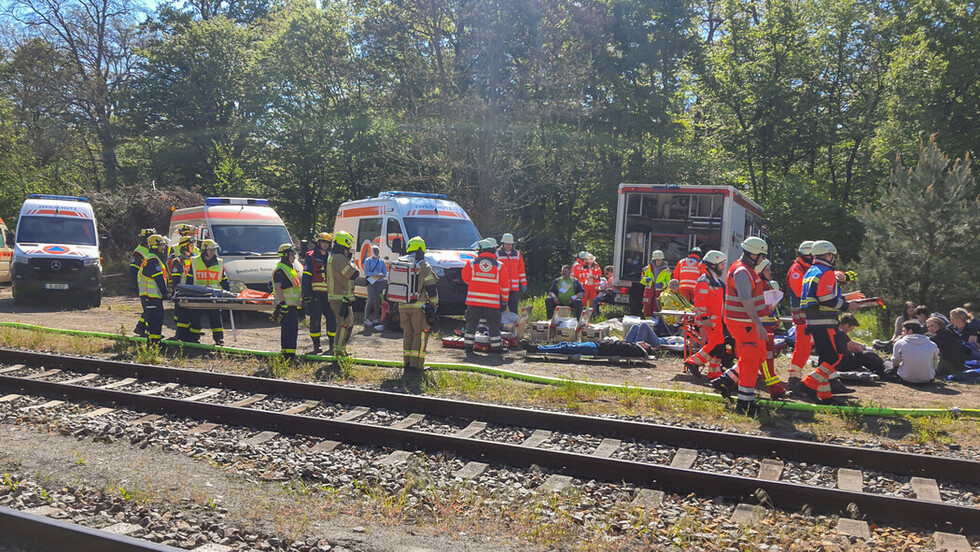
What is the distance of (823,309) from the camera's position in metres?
8.02

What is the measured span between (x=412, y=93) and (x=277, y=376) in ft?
54.3

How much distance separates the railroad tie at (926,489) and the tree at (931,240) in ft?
31.0

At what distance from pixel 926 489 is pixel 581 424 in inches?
112

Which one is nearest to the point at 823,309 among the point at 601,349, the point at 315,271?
the point at 601,349

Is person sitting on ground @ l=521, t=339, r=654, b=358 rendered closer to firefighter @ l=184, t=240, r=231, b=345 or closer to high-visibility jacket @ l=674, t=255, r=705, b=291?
high-visibility jacket @ l=674, t=255, r=705, b=291

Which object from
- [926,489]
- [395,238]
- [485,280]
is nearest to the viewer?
[926,489]

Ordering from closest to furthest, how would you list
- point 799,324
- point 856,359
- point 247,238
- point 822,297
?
point 822,297, point 799,324, point 856,359, point 247,238

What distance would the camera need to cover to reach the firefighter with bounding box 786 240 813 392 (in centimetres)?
856

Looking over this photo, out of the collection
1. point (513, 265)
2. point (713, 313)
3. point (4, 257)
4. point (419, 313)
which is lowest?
point (419, 313)

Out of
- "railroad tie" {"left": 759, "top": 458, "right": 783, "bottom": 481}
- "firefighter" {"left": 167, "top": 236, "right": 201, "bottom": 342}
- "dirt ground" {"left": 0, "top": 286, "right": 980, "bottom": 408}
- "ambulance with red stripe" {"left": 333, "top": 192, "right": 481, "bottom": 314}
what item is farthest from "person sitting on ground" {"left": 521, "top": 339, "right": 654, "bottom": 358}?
"firefighter" {"left": 167, "top": 236, "right": 201, "bottom": 342}

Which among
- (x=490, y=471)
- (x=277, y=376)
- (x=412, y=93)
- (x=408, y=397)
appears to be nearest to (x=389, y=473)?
(x=490, y=471)

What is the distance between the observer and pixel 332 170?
29.0 meters

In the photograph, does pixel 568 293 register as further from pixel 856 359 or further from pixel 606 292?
pixel 856 359

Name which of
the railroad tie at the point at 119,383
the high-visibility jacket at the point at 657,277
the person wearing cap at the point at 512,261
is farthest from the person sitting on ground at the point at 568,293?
the railroad tie at the point at 119,383
